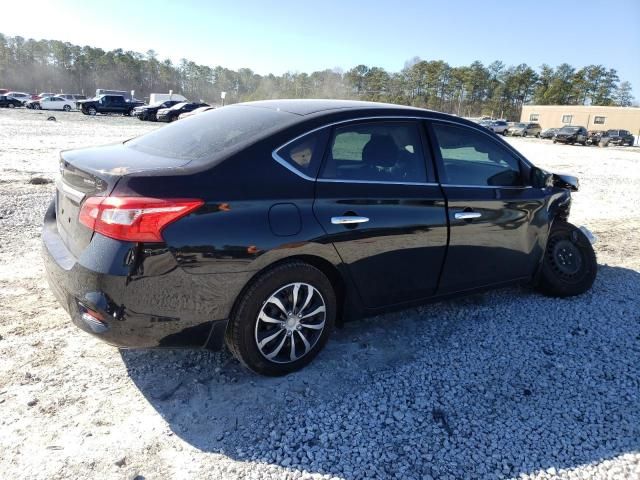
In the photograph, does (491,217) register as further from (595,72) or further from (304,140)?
(595,72)

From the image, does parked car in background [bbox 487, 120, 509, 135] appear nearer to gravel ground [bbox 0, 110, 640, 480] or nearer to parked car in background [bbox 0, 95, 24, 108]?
parked car in background [bbox 0, 95, 24, 108]

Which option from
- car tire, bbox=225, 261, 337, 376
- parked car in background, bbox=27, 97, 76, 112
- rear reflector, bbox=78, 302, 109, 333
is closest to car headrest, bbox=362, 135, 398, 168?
car tire, bbox=225, 261, 337, 376

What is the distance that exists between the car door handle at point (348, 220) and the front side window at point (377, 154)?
262 mm

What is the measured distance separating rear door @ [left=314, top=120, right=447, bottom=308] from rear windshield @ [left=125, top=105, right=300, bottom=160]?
46 centimetres

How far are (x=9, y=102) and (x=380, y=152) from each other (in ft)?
173

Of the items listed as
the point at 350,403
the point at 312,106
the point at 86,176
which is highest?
the point at 312,106

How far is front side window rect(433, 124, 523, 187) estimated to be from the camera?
3699 mm

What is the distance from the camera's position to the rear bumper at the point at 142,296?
97.3 inches

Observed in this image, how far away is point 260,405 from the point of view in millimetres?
2814

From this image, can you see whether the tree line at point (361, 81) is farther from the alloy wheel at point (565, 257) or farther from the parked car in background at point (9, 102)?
the alloy wheel at point (565, 257)

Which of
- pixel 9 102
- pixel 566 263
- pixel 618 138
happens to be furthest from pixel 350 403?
pixel 9 102

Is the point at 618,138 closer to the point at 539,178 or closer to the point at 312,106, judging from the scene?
the point at 539,178

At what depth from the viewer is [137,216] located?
245 centimetres

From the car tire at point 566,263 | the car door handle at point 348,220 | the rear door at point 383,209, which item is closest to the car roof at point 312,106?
the rear door at point 383,209
